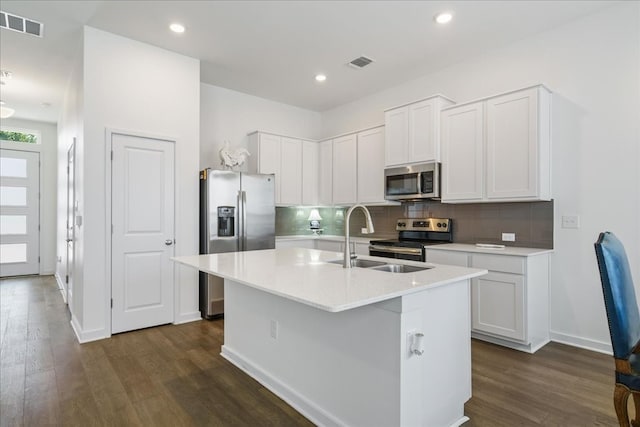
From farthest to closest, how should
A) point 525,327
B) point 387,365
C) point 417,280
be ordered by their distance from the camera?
point 525,327
point 417,280
point 387,365

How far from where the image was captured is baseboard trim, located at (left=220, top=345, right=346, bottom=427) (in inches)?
77.1

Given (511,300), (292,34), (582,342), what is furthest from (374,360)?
(292,34)

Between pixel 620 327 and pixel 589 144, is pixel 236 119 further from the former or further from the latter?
pixel 620 327

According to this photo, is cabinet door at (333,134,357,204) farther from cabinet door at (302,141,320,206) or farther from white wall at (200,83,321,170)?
white wall at (200,83,321,170)

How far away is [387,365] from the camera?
1638 millimetres

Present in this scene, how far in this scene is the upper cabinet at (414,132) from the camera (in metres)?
3.93

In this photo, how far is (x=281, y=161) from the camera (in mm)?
5273

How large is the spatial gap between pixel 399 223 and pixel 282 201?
1.78m

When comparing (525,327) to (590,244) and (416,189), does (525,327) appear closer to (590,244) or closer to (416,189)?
(590,244)

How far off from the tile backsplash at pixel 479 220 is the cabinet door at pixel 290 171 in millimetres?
352

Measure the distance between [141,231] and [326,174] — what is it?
2.89 m

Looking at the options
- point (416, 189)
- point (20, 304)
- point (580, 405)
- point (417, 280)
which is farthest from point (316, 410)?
point (20, 304)

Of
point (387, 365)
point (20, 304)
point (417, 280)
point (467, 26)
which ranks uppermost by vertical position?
point (467, 26)

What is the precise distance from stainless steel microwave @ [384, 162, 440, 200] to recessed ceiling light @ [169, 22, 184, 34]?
9.08 ft
